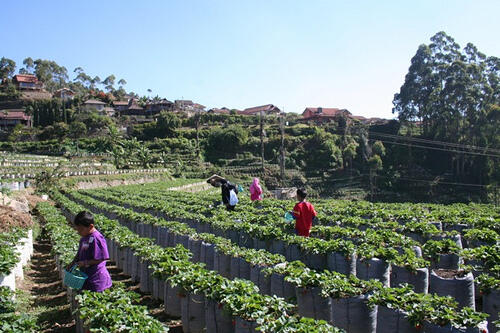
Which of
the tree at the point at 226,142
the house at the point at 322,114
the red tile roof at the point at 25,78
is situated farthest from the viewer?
the red tile roof at the point at 25,78

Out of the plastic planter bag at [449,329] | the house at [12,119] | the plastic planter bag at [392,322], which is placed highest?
the house at [12,119]

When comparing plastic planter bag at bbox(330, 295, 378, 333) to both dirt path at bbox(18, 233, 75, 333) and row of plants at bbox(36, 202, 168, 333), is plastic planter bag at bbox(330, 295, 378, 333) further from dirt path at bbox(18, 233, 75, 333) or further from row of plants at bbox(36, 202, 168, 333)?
dirt path at bbox(18, 233, 75, 333)

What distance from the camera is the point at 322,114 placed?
79.5 metres

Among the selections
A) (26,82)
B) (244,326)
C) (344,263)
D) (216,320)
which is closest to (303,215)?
(344,263)

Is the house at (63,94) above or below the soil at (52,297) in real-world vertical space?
above

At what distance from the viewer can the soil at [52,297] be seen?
7013mm

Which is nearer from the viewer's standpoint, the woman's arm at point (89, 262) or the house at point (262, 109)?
the woman's arm at point (89, 262)

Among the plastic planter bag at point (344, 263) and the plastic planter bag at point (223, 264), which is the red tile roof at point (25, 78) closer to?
the plastic planter bag at point (223, 264)

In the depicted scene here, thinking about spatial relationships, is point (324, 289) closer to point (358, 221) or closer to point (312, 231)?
point (312, 231)

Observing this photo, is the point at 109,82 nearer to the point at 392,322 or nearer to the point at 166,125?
the point at 166,125

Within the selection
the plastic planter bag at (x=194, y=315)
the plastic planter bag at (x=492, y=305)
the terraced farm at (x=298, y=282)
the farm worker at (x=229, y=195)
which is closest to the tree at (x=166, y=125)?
the farm worker at (x=229, y=195)

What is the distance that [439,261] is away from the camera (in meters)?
7.72

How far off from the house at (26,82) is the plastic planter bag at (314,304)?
10390 cm

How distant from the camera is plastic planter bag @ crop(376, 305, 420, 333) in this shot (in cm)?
494
